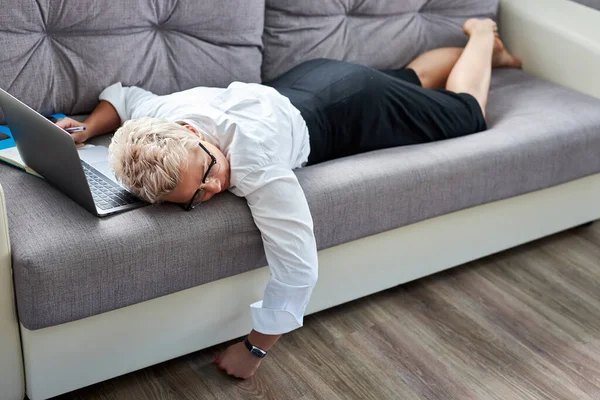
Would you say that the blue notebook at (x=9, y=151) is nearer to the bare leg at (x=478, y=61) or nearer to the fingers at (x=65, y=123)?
the fingers at (x=65, y=123)

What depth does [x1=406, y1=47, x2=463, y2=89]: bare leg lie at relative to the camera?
2.44 m

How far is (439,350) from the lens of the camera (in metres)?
1.88

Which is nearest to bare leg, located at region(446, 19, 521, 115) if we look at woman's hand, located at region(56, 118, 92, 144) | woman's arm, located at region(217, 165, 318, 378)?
woman's arm, located at region(217, 165, 318, 378)

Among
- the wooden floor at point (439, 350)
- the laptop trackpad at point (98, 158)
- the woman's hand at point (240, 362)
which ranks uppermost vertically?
the laptop trackpad at point (98, 158)

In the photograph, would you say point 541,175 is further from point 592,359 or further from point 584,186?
point 592,359

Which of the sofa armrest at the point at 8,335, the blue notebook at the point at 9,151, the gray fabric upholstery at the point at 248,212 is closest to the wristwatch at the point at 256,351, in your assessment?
the gray fabric upholstery at the point at 248,212

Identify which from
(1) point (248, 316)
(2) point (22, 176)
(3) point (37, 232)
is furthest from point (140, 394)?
(2) point (22, 176)

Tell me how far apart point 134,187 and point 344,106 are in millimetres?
679

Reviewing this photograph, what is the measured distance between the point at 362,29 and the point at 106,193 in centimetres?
112

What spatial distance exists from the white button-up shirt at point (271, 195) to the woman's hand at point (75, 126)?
0.84ft

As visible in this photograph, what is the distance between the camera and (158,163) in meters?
1.49

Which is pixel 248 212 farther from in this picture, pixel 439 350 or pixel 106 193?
pixel 439 350

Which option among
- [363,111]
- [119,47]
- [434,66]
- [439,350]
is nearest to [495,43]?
[434,66]

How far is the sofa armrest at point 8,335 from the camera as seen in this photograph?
1.37 metres
